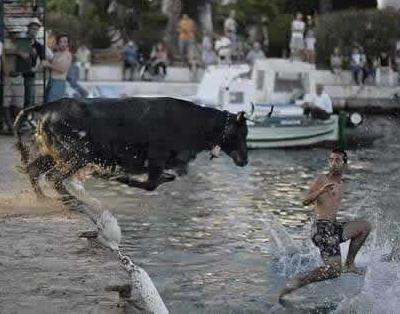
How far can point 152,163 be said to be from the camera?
11766mm

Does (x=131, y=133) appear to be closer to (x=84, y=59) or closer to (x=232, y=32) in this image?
(x=84, y=59)

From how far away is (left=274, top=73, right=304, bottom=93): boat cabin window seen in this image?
3027 cm

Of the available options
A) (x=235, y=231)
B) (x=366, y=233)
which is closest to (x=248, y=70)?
(x=235, y=231)

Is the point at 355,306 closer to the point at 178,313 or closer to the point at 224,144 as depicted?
the point at 178,313

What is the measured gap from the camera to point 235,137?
40.7 feet

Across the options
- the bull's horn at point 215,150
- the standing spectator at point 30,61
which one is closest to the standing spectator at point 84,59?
the standing spectator at point 30,61

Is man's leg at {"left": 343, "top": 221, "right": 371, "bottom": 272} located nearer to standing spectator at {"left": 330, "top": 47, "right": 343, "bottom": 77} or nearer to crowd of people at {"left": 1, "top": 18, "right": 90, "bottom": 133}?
crowd of people at {"left": 1, "top": 18, "right": 90, "bottom": 133}

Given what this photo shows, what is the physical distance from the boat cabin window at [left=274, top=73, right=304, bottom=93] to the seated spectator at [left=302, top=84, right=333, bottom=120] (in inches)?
33.2

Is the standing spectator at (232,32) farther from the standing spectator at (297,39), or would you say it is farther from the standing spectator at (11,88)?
the standing spectator at (11,88)

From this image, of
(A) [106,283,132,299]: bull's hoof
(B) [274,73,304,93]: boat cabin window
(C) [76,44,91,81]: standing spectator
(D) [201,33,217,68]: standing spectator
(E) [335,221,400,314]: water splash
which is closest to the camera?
(A) [106,283,132,299]: bull's hoof

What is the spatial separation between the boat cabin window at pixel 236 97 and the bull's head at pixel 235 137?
16520 mm

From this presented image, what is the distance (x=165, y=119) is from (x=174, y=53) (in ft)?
95.6

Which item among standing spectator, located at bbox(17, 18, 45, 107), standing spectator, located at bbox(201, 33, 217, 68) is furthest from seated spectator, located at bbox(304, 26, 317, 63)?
standing spectator, located at bbox(17, 18, 45, 107)

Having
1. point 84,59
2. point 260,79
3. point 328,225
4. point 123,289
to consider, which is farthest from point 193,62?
point 123,289
